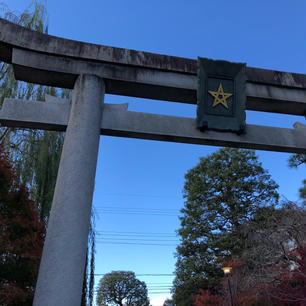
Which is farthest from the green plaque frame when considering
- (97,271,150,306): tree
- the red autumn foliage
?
(97,271,150,306): tree

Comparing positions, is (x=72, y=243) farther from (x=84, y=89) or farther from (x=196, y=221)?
(x=196, y=221)

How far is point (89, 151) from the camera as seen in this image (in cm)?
405

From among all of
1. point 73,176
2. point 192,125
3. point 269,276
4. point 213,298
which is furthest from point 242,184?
point 73,176

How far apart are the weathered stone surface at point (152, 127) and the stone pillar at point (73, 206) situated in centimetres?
23

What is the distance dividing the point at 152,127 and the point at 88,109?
102 cm

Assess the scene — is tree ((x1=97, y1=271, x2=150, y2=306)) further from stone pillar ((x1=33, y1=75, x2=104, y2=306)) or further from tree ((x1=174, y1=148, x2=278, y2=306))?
stone pillar ((x1=33, y1=75, x2=104, y2=306))

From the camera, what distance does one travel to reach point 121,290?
40.8 metres

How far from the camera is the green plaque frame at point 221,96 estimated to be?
4.67 meters

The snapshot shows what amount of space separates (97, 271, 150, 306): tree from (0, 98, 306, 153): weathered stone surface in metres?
41.0

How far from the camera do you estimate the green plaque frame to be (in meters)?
4.67

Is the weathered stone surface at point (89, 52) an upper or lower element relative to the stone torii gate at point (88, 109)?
upper

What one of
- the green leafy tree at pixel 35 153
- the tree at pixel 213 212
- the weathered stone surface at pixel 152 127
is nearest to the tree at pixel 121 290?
the tree at pixel 213 212

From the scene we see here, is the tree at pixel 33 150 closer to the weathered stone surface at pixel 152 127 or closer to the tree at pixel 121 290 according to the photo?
the weathered stone surface at pixel 152 127

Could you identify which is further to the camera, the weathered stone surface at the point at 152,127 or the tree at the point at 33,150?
the tree at the point at 33,150
